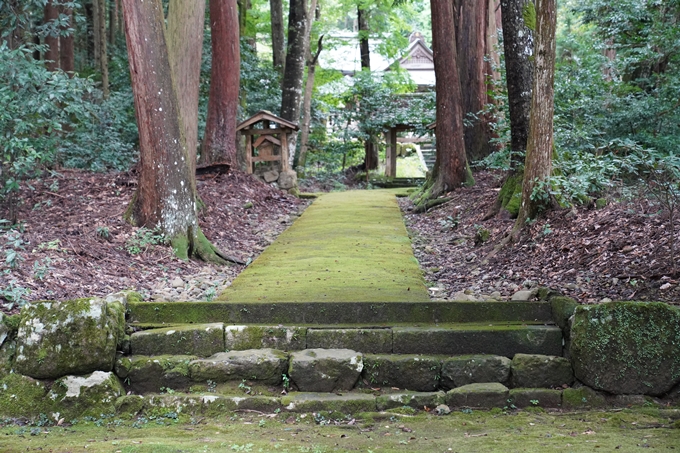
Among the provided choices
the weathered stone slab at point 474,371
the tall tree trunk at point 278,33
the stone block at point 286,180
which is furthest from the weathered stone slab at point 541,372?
the tall tree trunk at point 278,33

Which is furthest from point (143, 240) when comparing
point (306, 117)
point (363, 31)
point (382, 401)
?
point (363, 31)

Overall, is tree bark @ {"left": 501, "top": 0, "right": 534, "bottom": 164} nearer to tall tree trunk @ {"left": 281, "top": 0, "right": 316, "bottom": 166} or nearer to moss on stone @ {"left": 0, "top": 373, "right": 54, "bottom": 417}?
moss on stone @ {"left": 0, "top": 373, "right": 54, "bottom": 417}

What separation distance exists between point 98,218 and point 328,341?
4182 mm

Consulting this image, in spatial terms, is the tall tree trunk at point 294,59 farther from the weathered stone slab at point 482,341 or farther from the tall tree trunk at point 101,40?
the weathered stone slab at point 482,341

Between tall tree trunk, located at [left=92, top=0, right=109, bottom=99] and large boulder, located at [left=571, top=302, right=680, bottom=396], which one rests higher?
tall tree trunk, located at [left=92, top=0, right=109, bottom=99]

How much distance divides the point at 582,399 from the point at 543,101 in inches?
167

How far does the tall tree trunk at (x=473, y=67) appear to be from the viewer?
1517cm

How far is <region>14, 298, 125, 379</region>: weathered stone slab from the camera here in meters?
4.67

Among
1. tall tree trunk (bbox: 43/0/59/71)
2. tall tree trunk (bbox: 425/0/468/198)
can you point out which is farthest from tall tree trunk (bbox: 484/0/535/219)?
tall tree trunk (bbox: 43/0/59/71)

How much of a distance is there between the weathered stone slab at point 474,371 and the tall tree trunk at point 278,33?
18316mm

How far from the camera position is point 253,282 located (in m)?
6.82

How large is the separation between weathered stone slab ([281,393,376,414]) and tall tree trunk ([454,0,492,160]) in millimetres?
11377

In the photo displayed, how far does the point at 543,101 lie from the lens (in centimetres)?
777

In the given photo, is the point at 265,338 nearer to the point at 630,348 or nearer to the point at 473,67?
the point at 630,348
